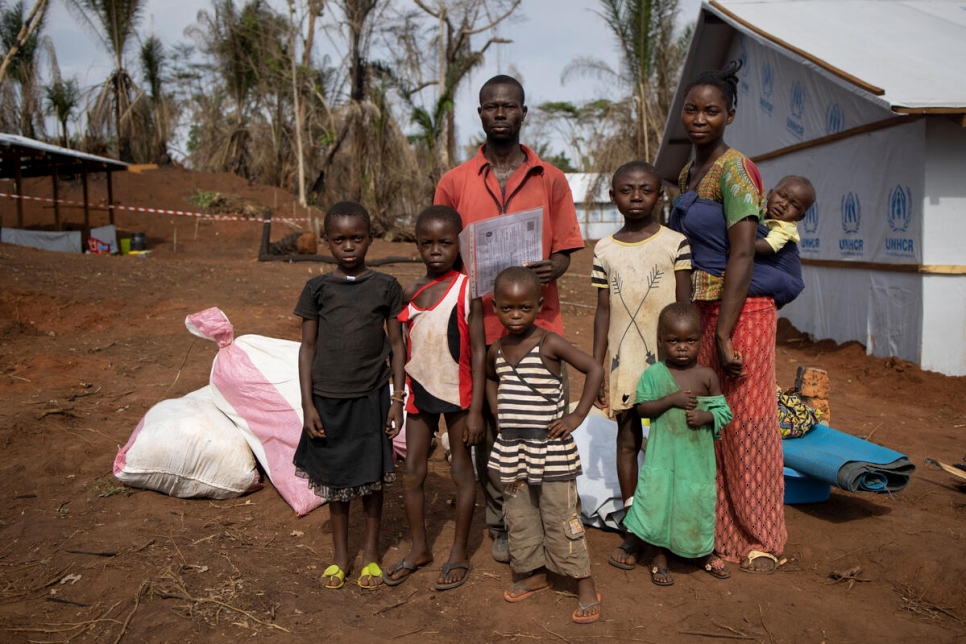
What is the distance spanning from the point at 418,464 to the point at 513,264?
931 millimetres

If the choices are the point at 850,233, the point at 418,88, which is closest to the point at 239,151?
the point at 418,88

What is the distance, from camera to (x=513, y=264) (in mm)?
2900

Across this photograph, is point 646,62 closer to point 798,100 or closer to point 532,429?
point 798,100

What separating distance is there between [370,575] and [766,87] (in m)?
8.99

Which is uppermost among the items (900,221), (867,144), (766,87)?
(766,87)

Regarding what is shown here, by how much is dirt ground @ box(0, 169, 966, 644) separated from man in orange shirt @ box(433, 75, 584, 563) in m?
0.69

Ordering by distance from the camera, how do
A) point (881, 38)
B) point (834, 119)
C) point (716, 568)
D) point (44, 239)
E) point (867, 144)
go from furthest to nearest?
point (44, 239), point (881, 38), point (834, 119), point (867, 144), point (716, 568)

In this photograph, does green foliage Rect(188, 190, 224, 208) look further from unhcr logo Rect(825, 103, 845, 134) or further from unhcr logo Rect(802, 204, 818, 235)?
unhcr logo Rect(825, 103, 845, 134)

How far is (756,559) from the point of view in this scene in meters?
3.12

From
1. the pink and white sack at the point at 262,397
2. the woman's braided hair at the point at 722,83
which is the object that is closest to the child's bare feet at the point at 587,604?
the pink and white sack at the point at 262,397

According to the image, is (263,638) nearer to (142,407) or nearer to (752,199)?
(752,199)

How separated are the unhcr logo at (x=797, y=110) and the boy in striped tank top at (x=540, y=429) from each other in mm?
7503

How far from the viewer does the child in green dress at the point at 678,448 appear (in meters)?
2.91

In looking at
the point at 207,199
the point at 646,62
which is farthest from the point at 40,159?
the point at 646,62
